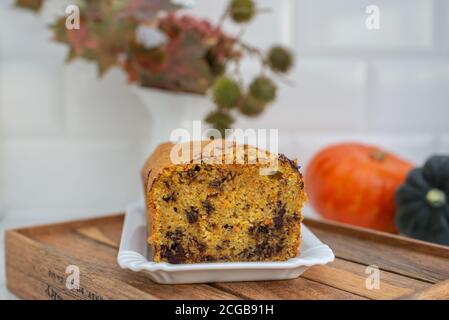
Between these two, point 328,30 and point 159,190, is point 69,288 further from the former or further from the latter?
point 328,30

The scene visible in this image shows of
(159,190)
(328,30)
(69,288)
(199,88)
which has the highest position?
(328,30)

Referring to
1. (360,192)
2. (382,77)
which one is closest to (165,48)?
(360,192)

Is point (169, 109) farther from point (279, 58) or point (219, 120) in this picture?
point (279, 58)

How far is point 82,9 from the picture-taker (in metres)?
1.22

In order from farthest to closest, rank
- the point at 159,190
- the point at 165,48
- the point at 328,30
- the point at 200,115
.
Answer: the point at 328,30
the point at 200,115
the point at 165,48
the point at 159,190

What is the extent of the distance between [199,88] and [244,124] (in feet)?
1.07

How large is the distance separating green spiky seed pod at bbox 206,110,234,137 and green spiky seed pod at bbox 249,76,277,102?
0.08m

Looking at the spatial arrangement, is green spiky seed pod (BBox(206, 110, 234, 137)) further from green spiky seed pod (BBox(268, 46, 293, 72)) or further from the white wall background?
the white wall background

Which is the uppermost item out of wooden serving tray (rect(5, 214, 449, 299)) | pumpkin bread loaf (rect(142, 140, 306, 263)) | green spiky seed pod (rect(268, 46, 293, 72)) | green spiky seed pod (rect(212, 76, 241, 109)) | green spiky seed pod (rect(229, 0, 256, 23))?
green spiky seed pod (rect(229, 0, 256, 23))

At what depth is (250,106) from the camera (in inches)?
49.7

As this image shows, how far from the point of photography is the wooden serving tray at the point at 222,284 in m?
0.74

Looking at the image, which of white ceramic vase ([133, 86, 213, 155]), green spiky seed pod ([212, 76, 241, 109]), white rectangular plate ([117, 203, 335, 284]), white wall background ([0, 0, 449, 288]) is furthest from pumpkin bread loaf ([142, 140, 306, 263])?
white wall background ([0, 0, 449, 288])

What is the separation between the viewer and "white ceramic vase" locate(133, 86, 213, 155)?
1301mm

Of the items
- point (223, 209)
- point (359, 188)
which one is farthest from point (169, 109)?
point (223, 209)
